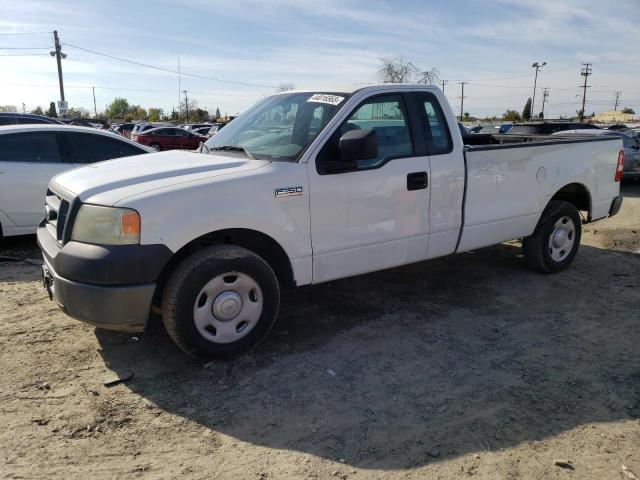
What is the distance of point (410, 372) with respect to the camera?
3.74 m

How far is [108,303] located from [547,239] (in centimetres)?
451

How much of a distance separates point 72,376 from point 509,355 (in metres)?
3.09

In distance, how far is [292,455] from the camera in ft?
9.37

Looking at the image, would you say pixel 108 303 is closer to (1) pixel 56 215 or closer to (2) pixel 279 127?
(1) pixel 56 215

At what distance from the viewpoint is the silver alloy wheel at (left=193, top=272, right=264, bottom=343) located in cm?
363

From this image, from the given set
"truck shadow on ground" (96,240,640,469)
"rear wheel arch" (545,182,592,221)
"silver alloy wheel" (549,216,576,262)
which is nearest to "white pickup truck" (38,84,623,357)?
"truck shadow on ground" (96,240,640,469)

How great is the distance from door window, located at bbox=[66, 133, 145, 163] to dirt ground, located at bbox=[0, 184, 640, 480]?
2.37 m

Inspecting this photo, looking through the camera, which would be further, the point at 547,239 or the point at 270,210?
the point at 547,239

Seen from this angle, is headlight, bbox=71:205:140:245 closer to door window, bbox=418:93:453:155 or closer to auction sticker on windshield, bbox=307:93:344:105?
auction sticker on windshield, bbox=307:93:344:105

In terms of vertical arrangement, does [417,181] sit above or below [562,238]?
above

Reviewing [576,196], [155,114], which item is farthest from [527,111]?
[576,196]

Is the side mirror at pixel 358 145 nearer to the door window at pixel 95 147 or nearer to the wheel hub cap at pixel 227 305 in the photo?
the wheel hub cap at pixel 227 305

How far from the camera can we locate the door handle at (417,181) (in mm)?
4410

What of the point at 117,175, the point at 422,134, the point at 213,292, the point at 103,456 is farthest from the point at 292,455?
the point at 422,134
